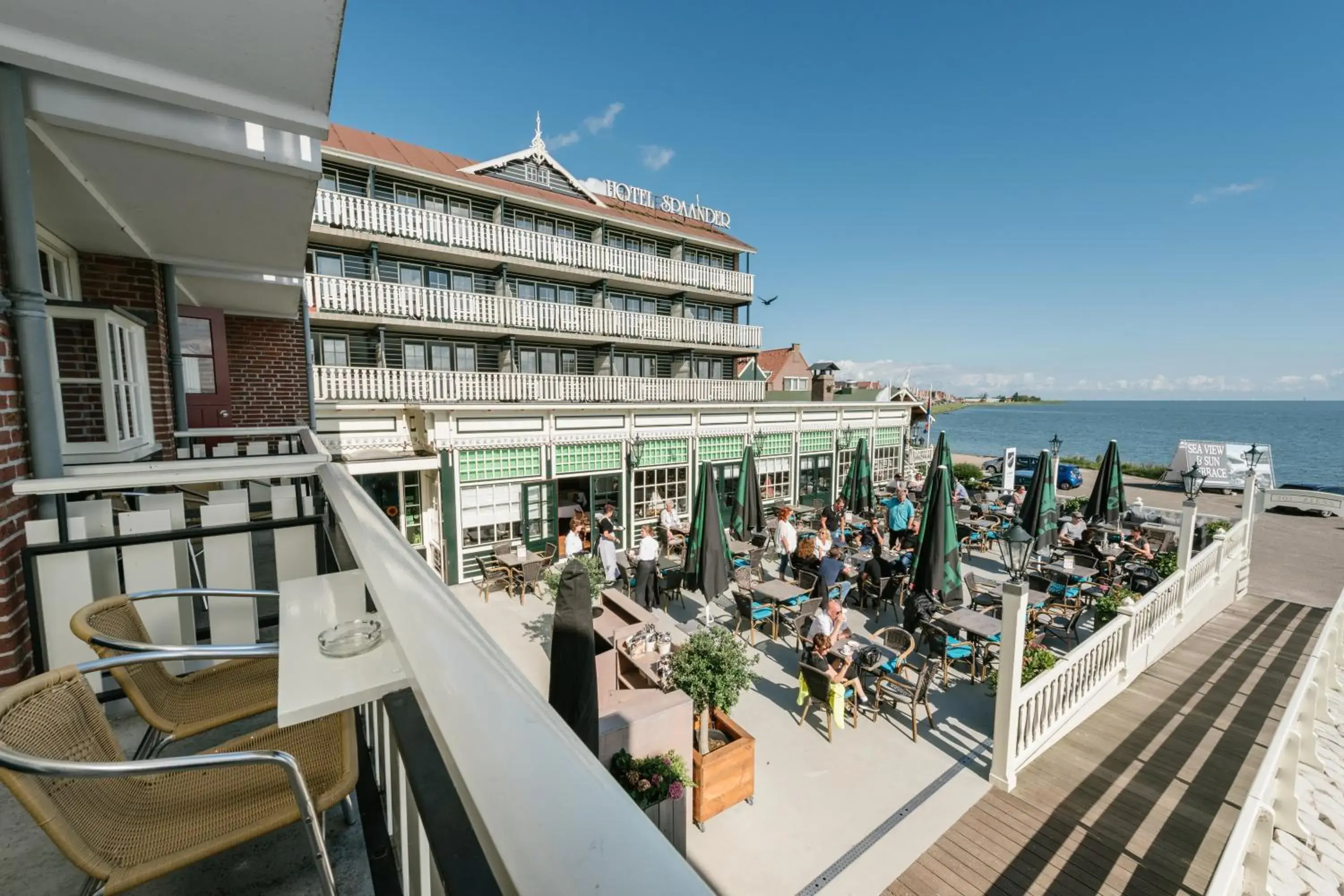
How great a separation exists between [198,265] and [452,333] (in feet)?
30.3

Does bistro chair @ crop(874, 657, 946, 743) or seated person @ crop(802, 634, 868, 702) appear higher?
seated person @ crop(802, 634, 868, 702)

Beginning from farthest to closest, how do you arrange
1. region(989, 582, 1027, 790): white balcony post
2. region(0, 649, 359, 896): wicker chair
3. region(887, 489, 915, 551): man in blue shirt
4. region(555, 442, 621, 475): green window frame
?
region(555, 442, 621, 475): green window frame, region(887, 489, 915, 551): man in blue shirt, region(989, 582, 1027, 790): white balcony post, region(0, 649, 359, 896): wicker chair

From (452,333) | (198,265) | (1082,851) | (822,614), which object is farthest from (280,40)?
(452,333)

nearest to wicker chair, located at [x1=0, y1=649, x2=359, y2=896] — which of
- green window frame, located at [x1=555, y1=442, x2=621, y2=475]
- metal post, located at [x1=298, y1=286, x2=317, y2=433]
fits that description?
metal post, located at [x1=298, y1=286, x2=317, y2=433]

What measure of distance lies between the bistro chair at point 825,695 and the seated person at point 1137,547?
8.94 meters

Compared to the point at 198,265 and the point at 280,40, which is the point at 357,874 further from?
the point at 198,265

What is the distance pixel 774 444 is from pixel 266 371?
14.1 meters

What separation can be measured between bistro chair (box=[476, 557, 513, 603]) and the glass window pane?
247 inches

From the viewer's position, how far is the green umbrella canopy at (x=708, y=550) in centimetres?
991

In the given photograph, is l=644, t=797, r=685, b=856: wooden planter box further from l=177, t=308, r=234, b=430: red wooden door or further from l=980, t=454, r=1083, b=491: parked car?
l=980, t=454, r=1083, b=491: parked car

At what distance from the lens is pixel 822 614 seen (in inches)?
305

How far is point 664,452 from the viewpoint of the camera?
53.2ft

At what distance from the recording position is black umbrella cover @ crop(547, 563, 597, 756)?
4.20 metres

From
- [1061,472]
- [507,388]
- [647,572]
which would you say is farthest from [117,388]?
[1061,472]
